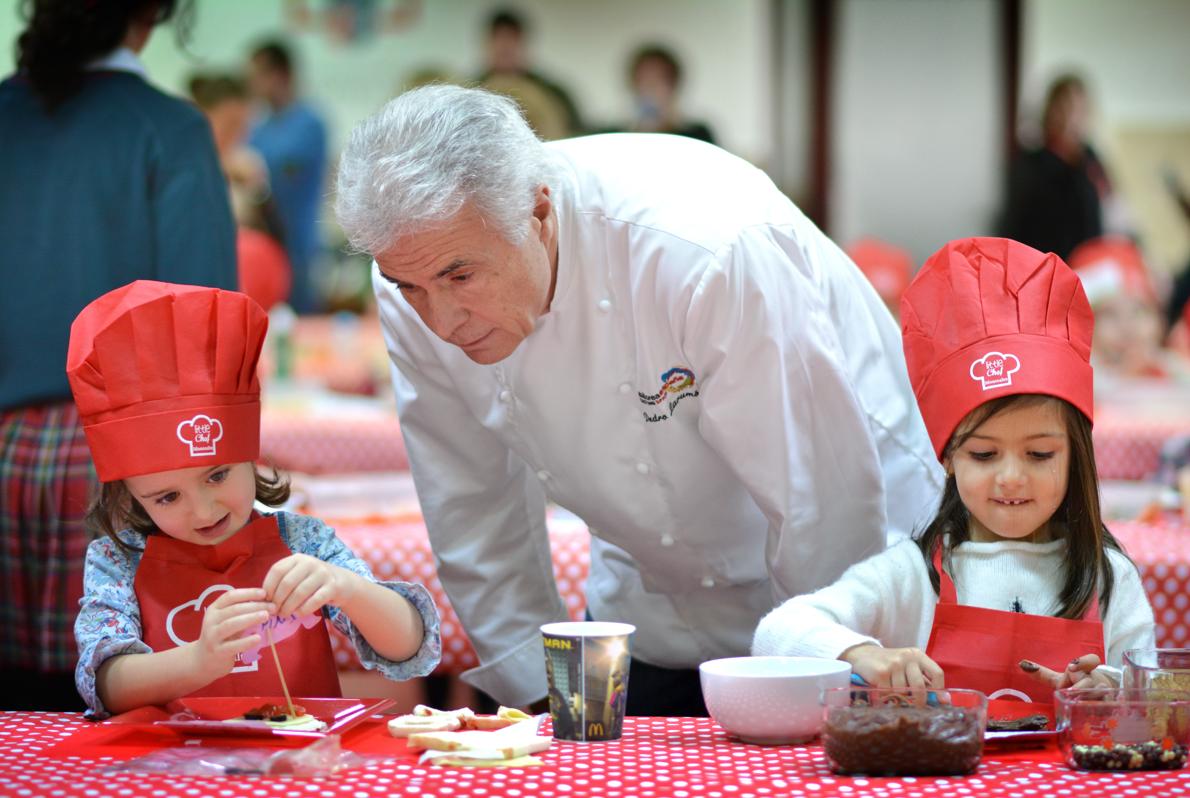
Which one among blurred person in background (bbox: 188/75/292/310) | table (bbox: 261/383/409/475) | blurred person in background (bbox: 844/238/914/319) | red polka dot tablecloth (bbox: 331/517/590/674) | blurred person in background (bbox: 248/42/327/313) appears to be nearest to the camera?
red polka dot tablecloth (bbox: 331/517/590/674)

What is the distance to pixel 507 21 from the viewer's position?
314 inches

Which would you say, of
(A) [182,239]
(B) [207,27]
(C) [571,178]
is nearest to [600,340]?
(C) [571,178]

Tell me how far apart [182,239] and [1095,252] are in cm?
642

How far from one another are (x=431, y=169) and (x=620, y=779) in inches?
29.6

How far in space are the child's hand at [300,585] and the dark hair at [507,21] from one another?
6.64m

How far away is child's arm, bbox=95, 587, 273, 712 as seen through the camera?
5.31 feet

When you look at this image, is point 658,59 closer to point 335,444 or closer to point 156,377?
point 335,444

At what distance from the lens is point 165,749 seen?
153cm

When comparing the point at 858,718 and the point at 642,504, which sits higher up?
the point at 642,504

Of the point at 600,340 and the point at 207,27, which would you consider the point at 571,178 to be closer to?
the point at 600,340

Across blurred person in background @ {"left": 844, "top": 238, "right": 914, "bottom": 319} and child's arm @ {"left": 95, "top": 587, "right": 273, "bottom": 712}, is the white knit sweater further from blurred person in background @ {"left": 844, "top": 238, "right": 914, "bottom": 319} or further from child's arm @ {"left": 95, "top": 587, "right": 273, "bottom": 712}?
blurred person in background @ {"left": 844, "top": 238, "right": 914, "bottom": 319}

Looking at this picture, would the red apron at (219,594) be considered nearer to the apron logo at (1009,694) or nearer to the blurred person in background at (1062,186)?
the apron logo at (1009,694)

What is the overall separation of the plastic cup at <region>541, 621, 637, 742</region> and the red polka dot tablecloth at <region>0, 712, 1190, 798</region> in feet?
0.09

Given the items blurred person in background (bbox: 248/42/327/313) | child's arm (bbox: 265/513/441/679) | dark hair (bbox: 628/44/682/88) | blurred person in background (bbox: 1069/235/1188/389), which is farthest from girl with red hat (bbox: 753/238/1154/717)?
dark hair (bbox: 628/44/682/88)
